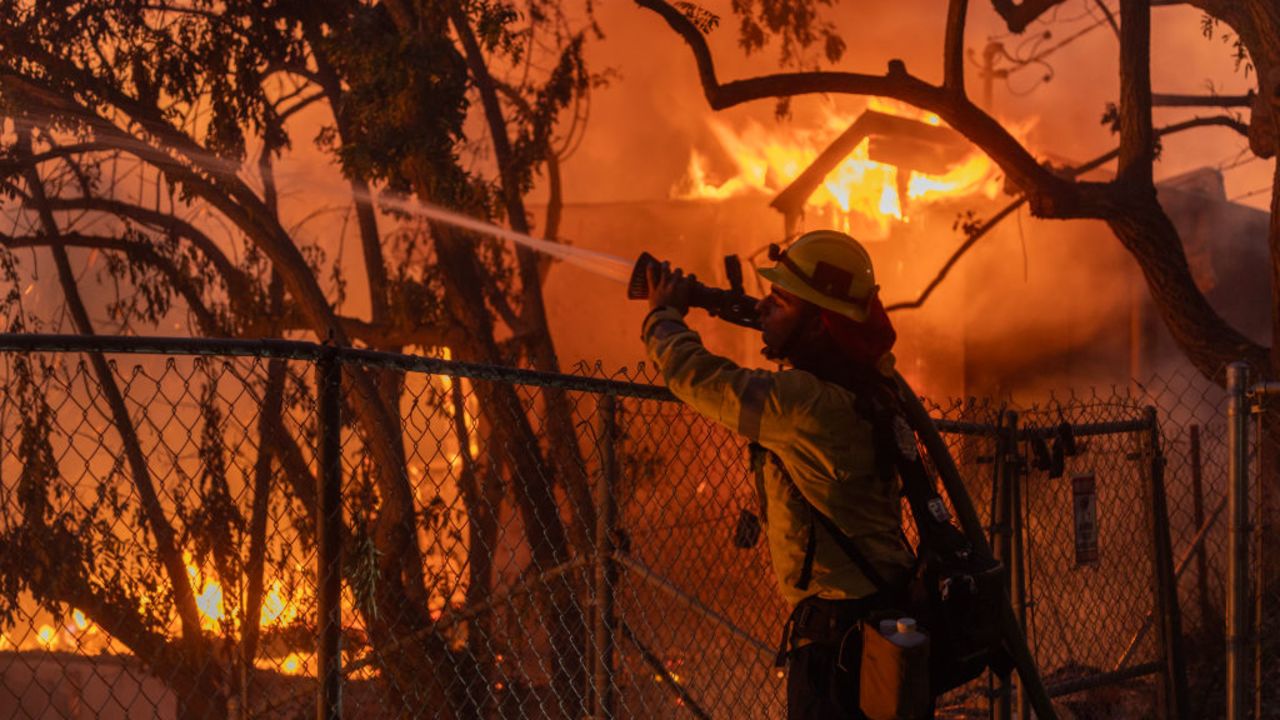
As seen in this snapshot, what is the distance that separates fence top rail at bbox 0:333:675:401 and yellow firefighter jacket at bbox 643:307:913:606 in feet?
1.49

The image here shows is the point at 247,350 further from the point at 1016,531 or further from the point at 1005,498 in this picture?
the point at 1016,531

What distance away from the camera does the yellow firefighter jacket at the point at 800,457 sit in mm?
3236

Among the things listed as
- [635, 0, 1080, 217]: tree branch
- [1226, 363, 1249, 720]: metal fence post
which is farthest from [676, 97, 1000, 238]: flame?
[1226, 363, 1249, 720]: metal fence post

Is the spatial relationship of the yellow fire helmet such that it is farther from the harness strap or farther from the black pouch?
the black pouch

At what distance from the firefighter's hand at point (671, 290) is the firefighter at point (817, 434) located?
5cm

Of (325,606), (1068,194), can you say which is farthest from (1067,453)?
(1068,194)

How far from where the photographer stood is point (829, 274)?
11.2 ft

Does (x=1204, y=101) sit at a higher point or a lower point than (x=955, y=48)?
higher

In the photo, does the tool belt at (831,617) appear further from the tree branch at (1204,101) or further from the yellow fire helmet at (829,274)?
the tree branch at (1204,101)

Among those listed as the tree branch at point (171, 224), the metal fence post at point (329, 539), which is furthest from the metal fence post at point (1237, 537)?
the tree branch at point (171, 224)

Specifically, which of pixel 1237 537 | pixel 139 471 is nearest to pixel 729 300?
pixel 1237 537

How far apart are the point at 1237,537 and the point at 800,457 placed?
7.65ft

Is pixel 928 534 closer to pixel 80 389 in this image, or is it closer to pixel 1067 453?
pixel 1067 453

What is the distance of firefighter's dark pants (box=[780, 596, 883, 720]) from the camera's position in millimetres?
3354
